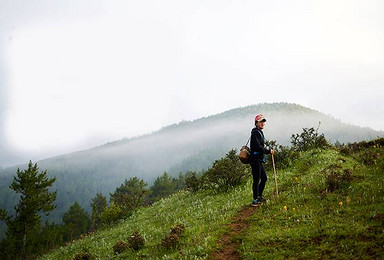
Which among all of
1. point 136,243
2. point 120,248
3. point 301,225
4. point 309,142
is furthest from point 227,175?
point 309,142

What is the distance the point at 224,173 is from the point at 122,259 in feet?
32.5

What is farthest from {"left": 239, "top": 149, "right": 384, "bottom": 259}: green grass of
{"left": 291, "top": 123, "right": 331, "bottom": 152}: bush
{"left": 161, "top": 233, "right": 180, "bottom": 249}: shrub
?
{"left": 291, "top": 123, "right": 331, "bottom": 152}: bush

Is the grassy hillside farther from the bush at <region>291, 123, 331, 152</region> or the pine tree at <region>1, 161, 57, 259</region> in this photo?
the pine tree at <region>1, 161, 57, 259</region>

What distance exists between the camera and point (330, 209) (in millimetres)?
8961

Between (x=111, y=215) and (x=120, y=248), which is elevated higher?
(x=120, y=248)

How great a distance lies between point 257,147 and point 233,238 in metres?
3.86

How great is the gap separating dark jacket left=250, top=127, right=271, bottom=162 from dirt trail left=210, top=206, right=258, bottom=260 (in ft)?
7.29

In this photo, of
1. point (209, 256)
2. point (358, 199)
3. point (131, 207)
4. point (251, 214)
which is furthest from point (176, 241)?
point (131, 207)

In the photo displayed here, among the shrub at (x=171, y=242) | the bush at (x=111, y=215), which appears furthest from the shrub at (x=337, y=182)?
the bush at (x=111, y=215)

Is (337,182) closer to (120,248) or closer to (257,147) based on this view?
(257,147)

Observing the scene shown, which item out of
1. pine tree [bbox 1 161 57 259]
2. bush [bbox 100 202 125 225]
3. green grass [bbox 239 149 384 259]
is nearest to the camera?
green grass [bbox 239 149 384 259]

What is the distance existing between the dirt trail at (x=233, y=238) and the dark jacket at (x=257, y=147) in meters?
2.22

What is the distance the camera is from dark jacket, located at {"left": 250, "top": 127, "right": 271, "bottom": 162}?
10859 millimetres

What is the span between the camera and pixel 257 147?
35.7 feet
